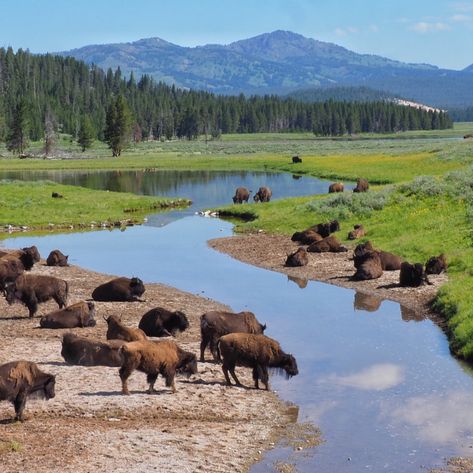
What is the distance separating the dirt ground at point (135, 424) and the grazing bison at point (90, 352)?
269 millimetres

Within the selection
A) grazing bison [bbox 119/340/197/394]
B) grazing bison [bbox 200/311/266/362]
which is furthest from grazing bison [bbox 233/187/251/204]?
grazing bison [bbox 119/340/197/394]

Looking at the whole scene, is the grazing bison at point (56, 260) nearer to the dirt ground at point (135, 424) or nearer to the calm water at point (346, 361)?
the calm water at point (346, 361)

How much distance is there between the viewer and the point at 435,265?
1196 inches

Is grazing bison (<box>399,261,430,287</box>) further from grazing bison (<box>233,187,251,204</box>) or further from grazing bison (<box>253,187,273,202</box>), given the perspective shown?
grazing bison (<box>233,187,251,204</box>)

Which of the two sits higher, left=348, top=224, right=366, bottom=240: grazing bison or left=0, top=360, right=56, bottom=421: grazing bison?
left=0, top=360, right=56, bottom=421: grazing bison

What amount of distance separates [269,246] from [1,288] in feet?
50.9

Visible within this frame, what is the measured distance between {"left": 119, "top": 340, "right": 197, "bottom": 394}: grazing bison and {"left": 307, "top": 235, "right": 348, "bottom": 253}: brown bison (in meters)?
20.2

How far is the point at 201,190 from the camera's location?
2793 inches

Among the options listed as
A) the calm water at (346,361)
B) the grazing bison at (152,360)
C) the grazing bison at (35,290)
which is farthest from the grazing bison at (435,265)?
the grazing bison at (152,360)

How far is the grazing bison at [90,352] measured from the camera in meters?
18.6

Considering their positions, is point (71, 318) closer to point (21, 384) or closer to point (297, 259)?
point (21, 384)

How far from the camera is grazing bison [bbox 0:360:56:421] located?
569 inches

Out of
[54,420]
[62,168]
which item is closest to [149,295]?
[54,420]

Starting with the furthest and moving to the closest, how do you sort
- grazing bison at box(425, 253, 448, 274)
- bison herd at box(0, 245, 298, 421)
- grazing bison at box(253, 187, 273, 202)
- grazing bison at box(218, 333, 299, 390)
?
1. grazing bison at box(253, 187, 273, 202)
2. grazing bison at box(425, 253, 448, 274)
3. grazing bison at box(218, 333, 299, 390)
4. bison herd at box(0, 245, 298, 421)
